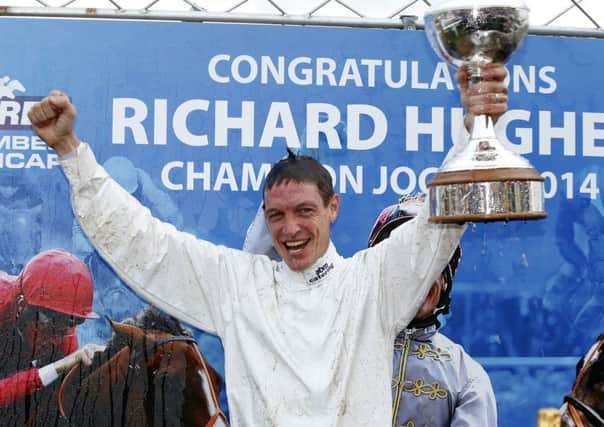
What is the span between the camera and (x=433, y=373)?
Answer: 2824 millimetres

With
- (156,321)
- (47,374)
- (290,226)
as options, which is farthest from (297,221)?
(47,374)

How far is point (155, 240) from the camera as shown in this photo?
7.54 ft

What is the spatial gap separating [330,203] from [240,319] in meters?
0.34

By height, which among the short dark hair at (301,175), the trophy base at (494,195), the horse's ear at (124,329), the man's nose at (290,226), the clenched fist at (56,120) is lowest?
the horse's ear at (124,329)

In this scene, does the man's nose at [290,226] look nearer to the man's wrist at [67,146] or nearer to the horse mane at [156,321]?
the man's wrist at [67,146]

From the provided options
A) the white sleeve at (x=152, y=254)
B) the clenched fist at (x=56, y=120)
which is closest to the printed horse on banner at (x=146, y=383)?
the white sleeve at (x=152, y=254)

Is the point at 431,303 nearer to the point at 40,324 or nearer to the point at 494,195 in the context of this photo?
the point at 494,195

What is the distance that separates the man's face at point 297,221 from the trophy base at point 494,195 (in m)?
0.42

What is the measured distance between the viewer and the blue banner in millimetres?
2742

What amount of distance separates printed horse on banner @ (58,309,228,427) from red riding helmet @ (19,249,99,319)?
0.11m

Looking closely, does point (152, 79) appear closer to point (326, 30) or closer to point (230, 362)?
point (326, 30)

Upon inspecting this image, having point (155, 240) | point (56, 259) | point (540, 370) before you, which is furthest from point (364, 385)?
point (56, 259)

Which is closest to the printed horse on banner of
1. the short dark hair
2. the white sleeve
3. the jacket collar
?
the white sleeve

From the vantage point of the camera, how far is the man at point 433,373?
2791 mm
